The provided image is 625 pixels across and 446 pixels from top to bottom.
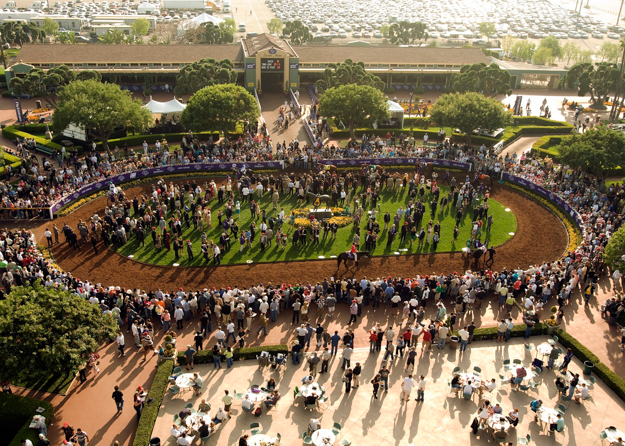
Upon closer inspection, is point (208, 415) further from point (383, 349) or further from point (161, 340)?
point (383, 349)

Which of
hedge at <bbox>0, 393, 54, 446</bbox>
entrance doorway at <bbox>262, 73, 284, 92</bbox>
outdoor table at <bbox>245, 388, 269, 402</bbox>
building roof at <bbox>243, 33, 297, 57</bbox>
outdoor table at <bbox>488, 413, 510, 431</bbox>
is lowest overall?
hedge at <bbox>0, 393, 54, 446</bbox>

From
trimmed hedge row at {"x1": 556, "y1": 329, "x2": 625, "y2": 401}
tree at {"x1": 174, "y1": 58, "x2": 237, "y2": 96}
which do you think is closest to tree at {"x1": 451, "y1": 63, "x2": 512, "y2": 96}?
tree at {"x1": 174, "y1": 58, "x2": 237, "y2": 96}

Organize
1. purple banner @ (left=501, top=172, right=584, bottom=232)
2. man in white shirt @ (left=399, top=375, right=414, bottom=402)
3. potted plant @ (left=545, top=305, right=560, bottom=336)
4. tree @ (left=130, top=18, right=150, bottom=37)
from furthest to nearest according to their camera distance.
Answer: tree @ (left=130, top=18, right=150, bottom=37), purple banner @ (left=501, top=172, right=584, bottom=232), potted plant @ (left=545, top=305, right=560, bottom=336), man in white shirt @ (left=399, top=375, right=414, bottom=402)

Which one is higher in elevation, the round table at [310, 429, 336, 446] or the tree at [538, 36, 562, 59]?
the tree at [538, 36, 562, 59]

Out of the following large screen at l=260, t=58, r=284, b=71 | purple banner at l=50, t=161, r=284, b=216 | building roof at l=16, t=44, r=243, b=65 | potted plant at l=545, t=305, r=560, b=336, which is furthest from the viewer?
large screen at l=260, t=58, r=284, b=71

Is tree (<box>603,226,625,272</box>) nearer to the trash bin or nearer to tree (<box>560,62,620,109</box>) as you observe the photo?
the trash bin

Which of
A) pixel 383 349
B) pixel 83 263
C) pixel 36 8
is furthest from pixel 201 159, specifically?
pixel 36 8

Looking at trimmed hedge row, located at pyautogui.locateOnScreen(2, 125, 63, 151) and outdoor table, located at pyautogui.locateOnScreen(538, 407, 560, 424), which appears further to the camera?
trimmed hedge row, located at pyautogui.locateOnScreen(2, 125, 63, 151)
